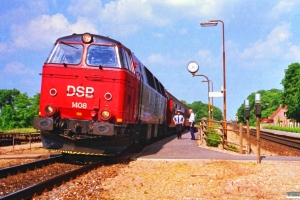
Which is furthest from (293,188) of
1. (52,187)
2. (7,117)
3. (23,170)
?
(7,117)

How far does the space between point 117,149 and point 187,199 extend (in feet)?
16.7

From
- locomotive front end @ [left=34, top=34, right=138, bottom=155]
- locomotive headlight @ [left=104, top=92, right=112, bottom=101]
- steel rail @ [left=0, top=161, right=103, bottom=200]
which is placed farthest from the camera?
locomotive headlight @ [left=104, top=92, right=112, bottom=101]

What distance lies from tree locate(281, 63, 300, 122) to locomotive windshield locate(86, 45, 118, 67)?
65611 millimetres

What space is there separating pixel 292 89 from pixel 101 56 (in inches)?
2837

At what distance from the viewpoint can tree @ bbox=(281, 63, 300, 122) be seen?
244ft

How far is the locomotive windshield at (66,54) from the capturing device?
12922 millimetres

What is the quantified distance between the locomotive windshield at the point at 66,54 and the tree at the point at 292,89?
65.9 m

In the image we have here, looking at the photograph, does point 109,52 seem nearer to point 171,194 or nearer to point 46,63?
point 46,63

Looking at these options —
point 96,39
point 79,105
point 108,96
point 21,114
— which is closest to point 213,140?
point 108,96

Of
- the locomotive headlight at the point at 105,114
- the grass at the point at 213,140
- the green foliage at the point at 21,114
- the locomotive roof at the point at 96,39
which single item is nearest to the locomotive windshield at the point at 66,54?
the locomotive roof at the point at 96,39

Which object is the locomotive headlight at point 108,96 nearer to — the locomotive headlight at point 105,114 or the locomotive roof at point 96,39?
the locomotive headlight at point 105,114

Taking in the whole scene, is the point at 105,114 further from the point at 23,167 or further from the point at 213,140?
the point at 213,140

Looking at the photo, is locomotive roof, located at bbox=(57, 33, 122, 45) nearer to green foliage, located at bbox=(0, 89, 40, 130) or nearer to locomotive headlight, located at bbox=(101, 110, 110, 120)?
locomotive headlight, located at bbox=(101, 110, 110, 120)

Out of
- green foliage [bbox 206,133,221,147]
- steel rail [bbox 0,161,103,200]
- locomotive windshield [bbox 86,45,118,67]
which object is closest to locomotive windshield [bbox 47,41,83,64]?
locomotive windshield [bbox 86,45,118,67]
